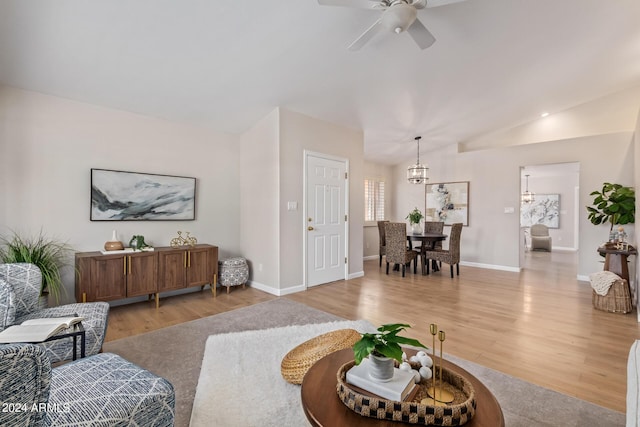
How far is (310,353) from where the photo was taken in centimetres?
211

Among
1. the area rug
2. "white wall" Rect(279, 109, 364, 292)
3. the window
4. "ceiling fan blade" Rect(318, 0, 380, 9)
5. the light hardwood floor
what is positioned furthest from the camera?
the window

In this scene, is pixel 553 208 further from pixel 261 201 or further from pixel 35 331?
pixel 35 331

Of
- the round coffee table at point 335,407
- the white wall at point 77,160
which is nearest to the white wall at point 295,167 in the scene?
the white wall at point 77,160

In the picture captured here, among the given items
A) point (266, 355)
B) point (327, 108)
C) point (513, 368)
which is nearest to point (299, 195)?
point (327, 108)

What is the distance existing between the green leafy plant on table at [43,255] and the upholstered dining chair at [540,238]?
446 inches

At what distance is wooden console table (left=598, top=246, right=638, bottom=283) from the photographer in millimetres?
3988

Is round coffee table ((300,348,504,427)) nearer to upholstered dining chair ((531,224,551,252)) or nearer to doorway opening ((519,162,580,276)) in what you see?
doorway opening ((519,162,580,276))

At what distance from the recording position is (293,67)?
3514mm

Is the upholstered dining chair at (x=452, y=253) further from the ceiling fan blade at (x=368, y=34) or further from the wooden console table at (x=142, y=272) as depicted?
the ceiling fan blade at (x=368, y=34)

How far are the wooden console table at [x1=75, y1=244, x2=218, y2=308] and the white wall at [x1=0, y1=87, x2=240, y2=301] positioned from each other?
0.41 meters

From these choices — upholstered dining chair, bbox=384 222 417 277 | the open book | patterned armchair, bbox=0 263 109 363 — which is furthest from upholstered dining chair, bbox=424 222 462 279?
the open book

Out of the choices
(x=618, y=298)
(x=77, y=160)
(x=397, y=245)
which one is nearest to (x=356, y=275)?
(x=397, y=245)

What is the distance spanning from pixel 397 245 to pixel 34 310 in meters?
4.97

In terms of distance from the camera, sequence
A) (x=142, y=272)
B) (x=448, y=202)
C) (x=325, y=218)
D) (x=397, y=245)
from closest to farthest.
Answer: (x=142, y=272)
(x=325, y=218)
(x=397, y=245)
(x=448, y=202)
